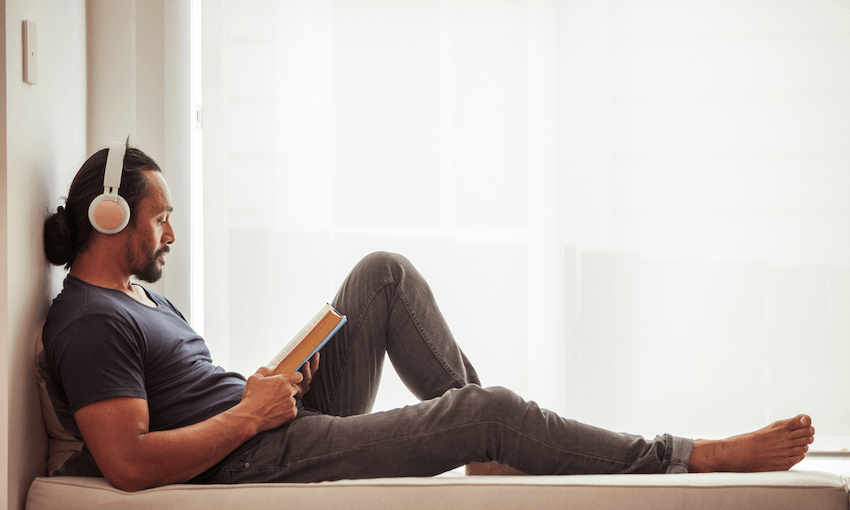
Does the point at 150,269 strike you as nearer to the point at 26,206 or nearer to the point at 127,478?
the point at 26,206

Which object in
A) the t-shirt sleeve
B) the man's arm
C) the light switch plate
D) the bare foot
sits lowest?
the bare foot

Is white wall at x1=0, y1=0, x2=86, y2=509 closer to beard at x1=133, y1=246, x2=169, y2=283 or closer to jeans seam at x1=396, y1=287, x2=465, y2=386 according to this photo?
beard at x1=133, y1=246, x2=169, y2=283

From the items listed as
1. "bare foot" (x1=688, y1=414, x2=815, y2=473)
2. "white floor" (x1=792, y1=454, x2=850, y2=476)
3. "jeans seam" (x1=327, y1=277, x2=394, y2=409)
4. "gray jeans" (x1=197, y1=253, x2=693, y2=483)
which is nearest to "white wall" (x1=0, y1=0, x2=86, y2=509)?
"gray jeans" (x1=197, y1=253, x2=693, y2=483)

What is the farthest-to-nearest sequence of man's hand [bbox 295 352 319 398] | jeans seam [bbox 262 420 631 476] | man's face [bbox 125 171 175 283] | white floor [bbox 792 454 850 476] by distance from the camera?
white floor [bbox 792 454 850 476] → man's hand [bbox 295 352 319 398] → man's face [bbox 125 171 175 283] → jeans seam [bbox 262 420 631 476]

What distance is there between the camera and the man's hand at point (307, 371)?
142cm

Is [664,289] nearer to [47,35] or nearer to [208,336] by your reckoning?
[208,336]

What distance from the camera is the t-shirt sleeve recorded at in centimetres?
107

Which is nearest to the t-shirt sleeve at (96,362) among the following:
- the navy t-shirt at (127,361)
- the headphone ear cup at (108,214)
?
the navy t-shirt at (127,361)

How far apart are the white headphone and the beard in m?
0.10

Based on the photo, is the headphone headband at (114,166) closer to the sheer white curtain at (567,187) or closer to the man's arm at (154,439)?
the man's arm at (154,439)

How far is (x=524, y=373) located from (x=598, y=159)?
2.66 feet

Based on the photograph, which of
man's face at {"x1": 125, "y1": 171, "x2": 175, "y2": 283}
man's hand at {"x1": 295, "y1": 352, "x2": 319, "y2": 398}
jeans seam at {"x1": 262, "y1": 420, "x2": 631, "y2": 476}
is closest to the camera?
jeans seam at {"x1": 262, "y1": 420, "x2": 631, "y2": 476}

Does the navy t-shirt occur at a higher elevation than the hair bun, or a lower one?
lower

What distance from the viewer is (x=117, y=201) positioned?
125 cm
